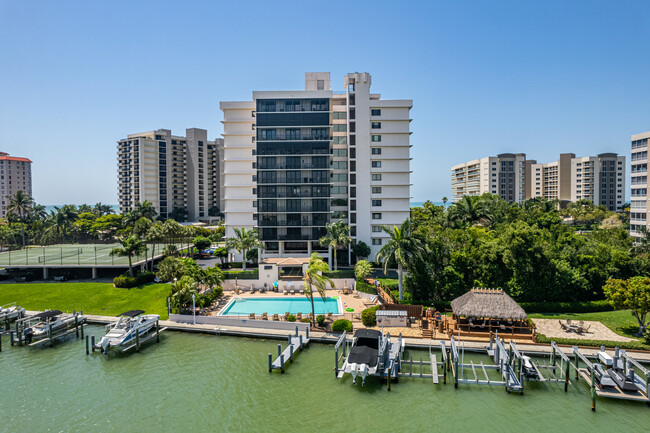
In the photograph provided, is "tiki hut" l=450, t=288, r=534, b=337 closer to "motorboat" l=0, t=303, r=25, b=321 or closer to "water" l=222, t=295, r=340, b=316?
"water" l=222, t=295, r=340, b=316

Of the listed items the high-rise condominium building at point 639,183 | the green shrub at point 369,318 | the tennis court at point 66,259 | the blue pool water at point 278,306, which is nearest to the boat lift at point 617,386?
the green shrub at point 369,318

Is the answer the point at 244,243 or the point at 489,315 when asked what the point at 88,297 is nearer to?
the point at 244,243

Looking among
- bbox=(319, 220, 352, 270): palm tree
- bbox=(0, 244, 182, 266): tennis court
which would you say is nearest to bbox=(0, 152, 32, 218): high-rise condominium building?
bbox=(0, 244, 182, 266): tennis court

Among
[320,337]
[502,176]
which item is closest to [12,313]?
[320,337]

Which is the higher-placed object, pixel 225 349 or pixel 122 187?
pixel 122 187

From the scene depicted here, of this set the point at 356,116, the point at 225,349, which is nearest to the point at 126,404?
the point at 225,349

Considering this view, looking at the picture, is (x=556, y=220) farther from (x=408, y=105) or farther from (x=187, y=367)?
(x=187, y=367)

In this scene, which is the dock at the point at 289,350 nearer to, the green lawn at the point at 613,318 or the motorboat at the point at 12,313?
the green lawn at the point at 613,318
